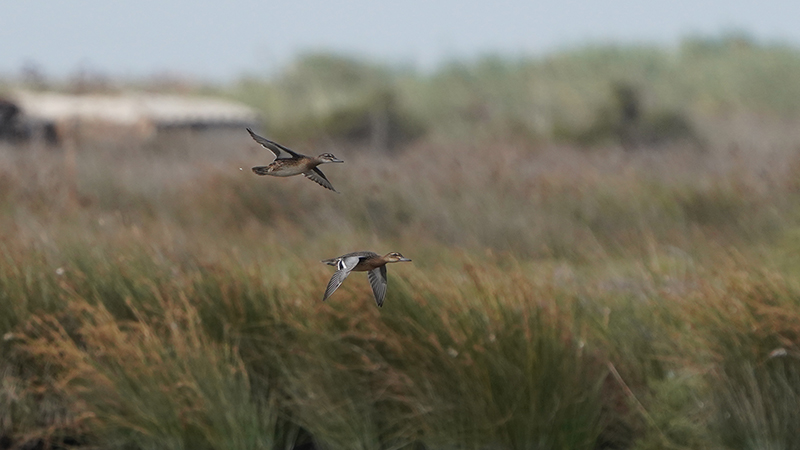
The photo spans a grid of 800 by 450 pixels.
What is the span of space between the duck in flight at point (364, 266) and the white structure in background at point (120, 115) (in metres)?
17.0

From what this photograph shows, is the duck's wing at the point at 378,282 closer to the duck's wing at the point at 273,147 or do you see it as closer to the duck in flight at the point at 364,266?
the duck in flight at the point at 364,266

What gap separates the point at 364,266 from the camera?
1.62m

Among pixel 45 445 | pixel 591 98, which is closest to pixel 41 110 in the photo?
pixel 591 98

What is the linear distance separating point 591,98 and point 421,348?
1851 centimetres

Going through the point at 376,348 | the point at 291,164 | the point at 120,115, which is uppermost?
the point at 291,164

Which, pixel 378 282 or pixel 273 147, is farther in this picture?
pixel 378 282

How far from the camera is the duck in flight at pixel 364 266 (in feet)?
5.07

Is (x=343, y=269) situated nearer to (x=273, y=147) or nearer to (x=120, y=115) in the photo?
(x=273, y=147)

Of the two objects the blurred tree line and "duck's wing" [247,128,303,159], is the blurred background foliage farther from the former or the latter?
the blurred tree line

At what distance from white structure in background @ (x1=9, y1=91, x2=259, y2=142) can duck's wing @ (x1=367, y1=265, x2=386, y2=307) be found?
669 inches

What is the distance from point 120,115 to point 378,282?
61.3 ft

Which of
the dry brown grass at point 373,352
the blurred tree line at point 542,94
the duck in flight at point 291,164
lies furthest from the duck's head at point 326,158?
the blurred tree line at point 542,94

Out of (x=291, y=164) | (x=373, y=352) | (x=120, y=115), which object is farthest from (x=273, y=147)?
(x=120, y=115)

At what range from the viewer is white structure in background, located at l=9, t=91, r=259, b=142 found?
60.4 feet
